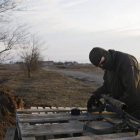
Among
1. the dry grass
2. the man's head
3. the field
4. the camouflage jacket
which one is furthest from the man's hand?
the dry grass

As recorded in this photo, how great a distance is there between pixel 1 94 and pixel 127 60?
4491 mm

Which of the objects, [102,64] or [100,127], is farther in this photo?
[102,64]

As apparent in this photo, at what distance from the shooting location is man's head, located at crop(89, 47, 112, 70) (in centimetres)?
363

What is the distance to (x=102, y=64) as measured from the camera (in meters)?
3.68

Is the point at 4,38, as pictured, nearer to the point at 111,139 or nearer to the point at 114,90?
the point at 114,90

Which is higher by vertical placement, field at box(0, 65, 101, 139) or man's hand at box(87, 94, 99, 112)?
man's hand at box(87, 94, 99, 112)

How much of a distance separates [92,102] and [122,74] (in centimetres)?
78

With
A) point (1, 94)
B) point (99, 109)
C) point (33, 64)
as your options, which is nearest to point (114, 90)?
point (99, 109)

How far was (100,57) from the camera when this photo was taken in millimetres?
3621

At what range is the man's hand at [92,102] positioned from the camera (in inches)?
163

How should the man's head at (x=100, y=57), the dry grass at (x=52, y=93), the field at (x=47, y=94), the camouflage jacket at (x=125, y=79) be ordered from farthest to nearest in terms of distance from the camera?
the dry grass at (x=52, y=93) < the field at (x=47, y=94) < the man's head at (x=100, y=57) < the camouflage jacket at (x=125, y=79)

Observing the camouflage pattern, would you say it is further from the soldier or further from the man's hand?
the man's hand

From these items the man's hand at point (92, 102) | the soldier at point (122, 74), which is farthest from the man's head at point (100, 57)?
the man's hand at point (92, 102)

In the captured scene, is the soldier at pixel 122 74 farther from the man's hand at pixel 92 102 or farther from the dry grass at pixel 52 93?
the dry grass at pixel 52 93
